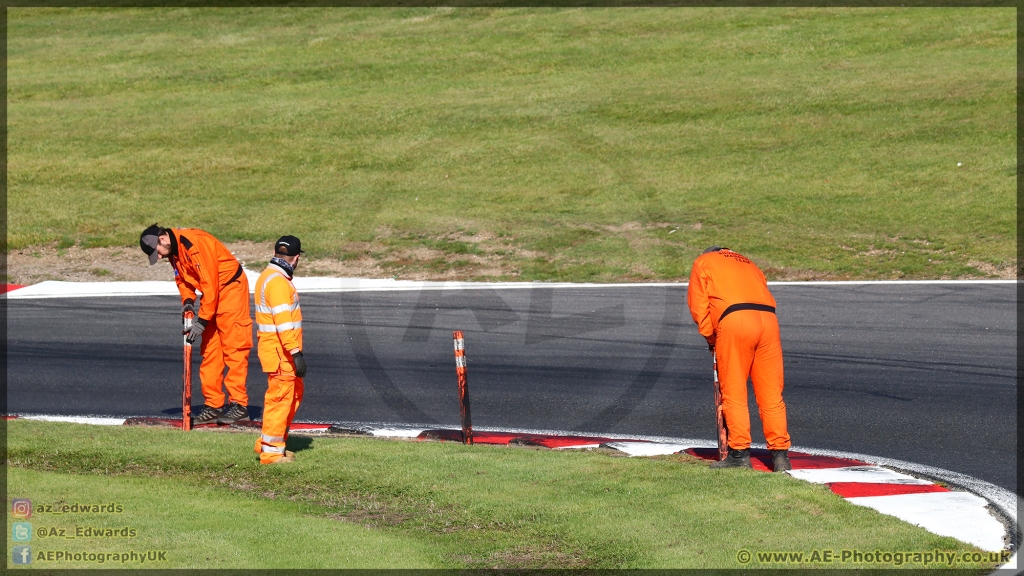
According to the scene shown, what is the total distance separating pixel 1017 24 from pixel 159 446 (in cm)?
2719

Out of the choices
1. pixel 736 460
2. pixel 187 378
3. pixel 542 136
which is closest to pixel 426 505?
pixel 736 460

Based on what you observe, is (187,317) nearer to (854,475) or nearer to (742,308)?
(742,308)

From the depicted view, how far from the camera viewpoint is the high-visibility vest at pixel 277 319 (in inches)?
328

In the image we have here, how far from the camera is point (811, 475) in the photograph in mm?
8039

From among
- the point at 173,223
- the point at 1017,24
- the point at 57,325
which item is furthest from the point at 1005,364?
the point at 1017,24

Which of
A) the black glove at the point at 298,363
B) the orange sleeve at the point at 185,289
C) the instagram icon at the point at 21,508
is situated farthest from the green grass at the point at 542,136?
the instagram icon at the point at 21,508

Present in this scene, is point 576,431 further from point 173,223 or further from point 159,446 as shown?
point 173,223

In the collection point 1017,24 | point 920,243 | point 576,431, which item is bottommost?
point 576,431

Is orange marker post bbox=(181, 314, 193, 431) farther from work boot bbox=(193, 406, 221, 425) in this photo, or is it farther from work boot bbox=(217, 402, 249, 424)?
work boot bbox=(217, 402, 249, 424)

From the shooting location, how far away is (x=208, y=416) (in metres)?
10.2

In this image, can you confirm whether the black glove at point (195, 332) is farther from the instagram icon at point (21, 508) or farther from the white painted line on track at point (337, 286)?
the white painted line on track at point (337, 286)

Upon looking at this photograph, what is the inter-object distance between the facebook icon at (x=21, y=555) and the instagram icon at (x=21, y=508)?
874mm

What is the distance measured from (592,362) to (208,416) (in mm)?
4044

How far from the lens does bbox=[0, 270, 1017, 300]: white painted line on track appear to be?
1569cm
